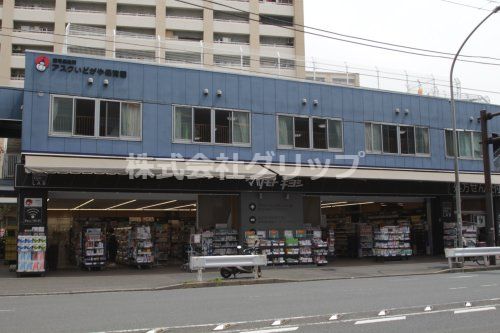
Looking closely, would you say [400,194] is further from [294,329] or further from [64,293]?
[294,329]

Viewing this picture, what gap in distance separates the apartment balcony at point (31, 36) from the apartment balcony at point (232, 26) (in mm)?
18114

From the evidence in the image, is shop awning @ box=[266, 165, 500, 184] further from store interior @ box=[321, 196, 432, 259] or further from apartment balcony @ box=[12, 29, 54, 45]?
apartment balcony @ box=[12, 29, 54, 45]

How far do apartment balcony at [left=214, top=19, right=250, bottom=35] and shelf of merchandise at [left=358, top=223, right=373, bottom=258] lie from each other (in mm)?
38593

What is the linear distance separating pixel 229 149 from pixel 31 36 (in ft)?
141

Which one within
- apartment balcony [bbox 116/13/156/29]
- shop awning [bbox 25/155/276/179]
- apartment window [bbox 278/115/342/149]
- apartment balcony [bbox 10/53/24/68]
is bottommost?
shop awning [bbox 25/155/276/179]

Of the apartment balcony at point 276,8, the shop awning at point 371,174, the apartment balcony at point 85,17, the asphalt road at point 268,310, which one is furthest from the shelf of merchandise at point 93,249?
the apartment balcony at point 276,8

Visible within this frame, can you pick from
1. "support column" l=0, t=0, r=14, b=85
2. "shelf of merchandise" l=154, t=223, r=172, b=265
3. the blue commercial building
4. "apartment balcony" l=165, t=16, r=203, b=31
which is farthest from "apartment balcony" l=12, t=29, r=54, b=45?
"shelf of merchandise" l=154, t=223, r=172, b=265

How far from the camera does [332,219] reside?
3522 cm

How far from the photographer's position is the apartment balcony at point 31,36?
5862 centimetres

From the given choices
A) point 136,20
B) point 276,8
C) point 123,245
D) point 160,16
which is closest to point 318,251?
point 123,245

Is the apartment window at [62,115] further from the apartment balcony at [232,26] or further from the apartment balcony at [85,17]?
the apartment balcony at [232,26]

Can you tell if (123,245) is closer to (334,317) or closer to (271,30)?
(334,317)

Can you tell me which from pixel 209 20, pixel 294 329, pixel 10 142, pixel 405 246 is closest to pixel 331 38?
pixel 405 246

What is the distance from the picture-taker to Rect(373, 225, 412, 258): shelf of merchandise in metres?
27.7
